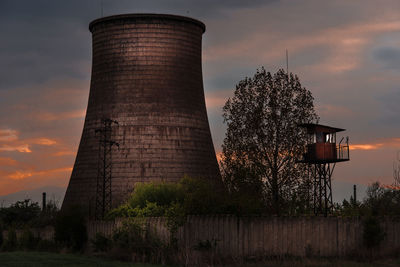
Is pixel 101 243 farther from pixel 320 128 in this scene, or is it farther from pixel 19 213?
pixel 19 213

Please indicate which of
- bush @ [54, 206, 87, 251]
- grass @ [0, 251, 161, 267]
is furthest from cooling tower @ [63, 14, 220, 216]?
grass @ [0, 251, 161, 267]

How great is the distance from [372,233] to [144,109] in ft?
78.7

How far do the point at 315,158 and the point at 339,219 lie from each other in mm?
9604

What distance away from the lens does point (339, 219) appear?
30297 mm

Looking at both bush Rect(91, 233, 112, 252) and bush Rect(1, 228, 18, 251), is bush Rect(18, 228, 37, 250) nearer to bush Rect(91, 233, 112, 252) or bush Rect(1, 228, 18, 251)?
bush Rect(1, 228, 18, 251)

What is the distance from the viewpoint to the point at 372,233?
101 feet

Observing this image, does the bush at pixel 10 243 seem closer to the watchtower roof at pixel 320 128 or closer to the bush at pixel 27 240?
the bush at pixel 27 240

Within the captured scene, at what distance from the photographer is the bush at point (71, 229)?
3656 cm

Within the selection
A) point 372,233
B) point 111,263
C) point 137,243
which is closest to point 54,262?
point 111,263

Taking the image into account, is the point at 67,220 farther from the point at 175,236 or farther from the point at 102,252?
the point at 175,236

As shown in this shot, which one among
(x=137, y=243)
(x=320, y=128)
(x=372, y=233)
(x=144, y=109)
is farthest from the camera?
(x=144, y=109)

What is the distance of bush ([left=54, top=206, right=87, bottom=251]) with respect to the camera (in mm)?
36562

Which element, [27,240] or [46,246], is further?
[27,240]

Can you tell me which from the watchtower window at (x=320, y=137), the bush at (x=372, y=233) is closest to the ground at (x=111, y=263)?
the bush at (x=372, y=233)
